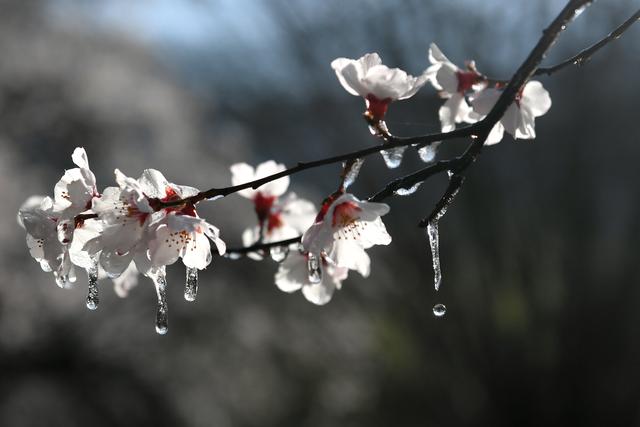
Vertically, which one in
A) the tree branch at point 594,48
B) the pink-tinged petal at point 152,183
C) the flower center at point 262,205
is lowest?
the pink-tinged petal at point 152,183

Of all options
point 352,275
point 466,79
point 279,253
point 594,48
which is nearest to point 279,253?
point 279,253

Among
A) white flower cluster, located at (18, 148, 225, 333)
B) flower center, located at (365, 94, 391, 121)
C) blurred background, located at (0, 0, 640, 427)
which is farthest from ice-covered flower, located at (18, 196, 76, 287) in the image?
blurred background, located at (0, 0, 640, 427)

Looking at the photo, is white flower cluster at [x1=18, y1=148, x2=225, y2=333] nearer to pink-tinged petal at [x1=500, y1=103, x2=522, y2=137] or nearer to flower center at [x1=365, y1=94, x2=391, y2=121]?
flower center at [x1=365, y1=94, x2=391, y2=121]

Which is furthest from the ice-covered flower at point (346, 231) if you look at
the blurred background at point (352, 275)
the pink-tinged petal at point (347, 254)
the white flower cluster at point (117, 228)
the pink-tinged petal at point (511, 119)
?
the blurred background at point (352, 275)

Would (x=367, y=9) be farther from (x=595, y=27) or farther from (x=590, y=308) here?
(x=590, y=308)

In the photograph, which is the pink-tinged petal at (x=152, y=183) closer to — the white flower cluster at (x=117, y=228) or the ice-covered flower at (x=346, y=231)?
the white flower cluster at (x=117, y=228)

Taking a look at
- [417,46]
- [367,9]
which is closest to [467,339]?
[417,46]

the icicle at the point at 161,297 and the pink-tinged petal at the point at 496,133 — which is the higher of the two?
the pink-tinged petal at the point at 496,133
